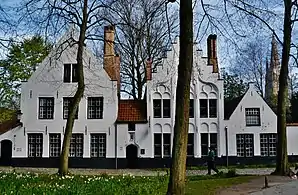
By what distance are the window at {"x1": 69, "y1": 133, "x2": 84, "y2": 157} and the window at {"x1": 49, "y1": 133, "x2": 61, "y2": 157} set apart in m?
1.22

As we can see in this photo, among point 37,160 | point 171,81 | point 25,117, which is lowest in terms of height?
point 37,160

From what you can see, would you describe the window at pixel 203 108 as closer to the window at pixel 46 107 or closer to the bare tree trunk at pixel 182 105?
the window at pixel 46 107

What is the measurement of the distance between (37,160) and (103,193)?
104 ft

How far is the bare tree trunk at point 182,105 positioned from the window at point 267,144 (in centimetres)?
3011

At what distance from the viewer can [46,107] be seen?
139 ft

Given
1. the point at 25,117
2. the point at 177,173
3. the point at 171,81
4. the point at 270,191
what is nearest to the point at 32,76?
the point at 25,117

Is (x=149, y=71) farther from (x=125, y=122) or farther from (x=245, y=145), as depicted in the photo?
(x=245, y=145)

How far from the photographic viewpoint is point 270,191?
60.4 feet

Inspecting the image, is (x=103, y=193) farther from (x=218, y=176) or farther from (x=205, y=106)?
(x=205, y=106)

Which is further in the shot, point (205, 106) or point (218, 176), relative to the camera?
point (205, 106)

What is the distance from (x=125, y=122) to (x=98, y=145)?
3.11 m

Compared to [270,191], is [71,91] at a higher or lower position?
higher

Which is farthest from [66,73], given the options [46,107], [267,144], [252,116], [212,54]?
[267,144]

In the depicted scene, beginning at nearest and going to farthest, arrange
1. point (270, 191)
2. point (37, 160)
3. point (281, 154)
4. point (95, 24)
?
point (270, 191)
point (281, 154)
point (95, 24)
point (37, 160)
